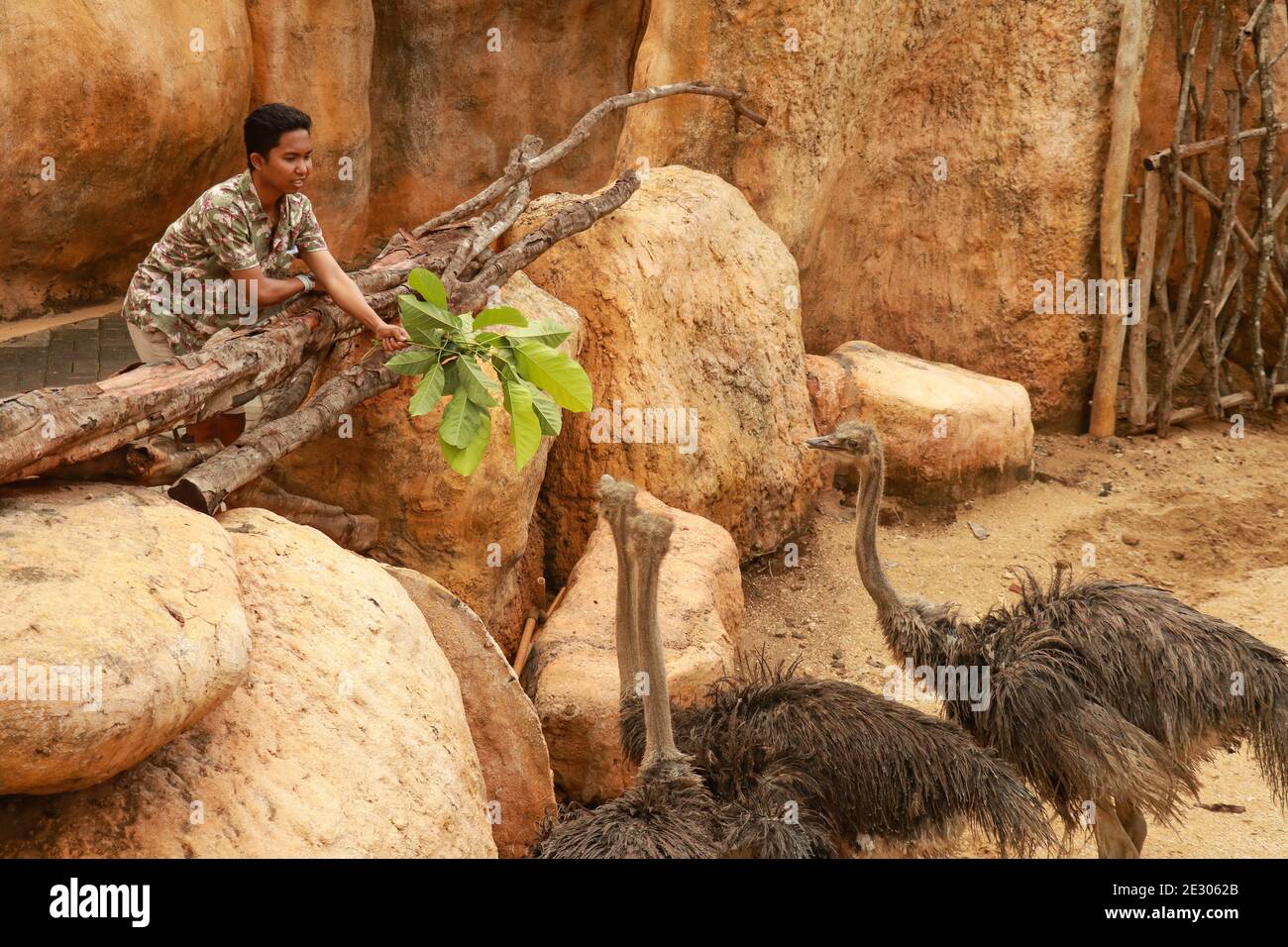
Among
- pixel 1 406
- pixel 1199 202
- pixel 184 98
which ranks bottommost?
pixel 1 406

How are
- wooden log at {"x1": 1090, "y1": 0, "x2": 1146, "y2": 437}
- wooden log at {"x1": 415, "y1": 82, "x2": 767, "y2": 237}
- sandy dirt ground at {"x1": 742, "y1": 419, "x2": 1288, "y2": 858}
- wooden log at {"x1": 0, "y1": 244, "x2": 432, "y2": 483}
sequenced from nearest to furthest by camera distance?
wooden log at {"x1": 0, "y1": 244, "x2": 432, "y2": 483} → wooden log at {"x1": 415, "y1": 82, "x2": 767, "y2": 237} → sandy dirt ground at {"x1": 742, "y1": 419, "x2": 1288, "y2": 858} → wooden log at {"x1": 1090, "y1": 0, "x2": 1146, "y2": 437}

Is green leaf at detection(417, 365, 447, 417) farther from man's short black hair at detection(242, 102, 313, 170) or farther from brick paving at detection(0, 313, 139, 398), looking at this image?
brick paving at detection(0, 313, 139, 398)

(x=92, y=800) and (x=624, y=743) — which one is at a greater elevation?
(x=92, y=800)

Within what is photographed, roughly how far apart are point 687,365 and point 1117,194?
12.6 ft

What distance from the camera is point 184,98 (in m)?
8.66

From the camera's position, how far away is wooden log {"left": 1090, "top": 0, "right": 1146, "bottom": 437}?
29.7 feet

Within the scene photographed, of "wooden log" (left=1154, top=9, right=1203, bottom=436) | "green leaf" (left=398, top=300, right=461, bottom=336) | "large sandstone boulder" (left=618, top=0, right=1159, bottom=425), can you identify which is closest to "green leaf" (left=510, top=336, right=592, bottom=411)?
"green leaf" (left=398, top=300, right=461, bottom=336)

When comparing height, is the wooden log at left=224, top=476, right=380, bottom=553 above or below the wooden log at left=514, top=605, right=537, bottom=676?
above

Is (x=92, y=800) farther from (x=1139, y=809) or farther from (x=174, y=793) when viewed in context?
(x=1139, y=809)

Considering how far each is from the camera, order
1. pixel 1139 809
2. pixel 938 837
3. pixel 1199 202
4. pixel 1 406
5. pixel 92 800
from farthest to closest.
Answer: pixel 1199 202
pixel 1139 809
pixel 938 837
pixel 1 406
pixel 92 800

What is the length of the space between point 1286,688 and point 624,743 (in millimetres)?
2313

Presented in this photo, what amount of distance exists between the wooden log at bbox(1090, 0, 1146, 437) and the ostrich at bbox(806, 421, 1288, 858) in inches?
196
